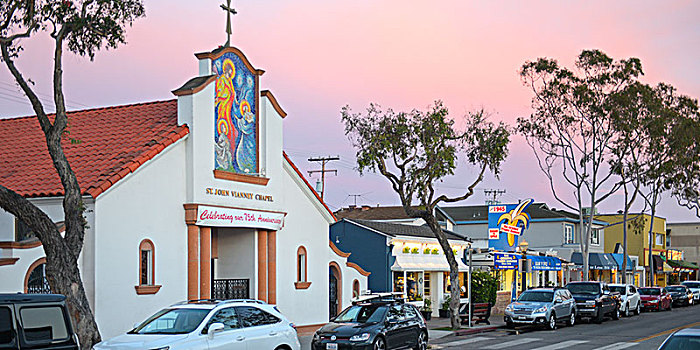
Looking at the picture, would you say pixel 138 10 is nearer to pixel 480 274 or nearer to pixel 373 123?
pixel 373 123

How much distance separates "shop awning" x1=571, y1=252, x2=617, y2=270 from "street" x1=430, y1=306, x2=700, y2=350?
24.4 metres

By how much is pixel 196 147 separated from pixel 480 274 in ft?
69.9

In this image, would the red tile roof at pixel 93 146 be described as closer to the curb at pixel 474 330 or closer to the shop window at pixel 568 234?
the curb at pixel 474 330

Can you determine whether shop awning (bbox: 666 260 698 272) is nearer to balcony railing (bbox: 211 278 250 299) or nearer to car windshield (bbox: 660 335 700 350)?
balcony railing (bbox: 211 278 250 299)

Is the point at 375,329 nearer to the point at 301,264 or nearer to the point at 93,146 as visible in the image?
the point at 301,264

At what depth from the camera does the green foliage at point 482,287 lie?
129 feet

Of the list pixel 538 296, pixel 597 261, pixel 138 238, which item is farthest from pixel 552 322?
pixel 597 261

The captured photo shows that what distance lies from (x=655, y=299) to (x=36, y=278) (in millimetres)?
40122

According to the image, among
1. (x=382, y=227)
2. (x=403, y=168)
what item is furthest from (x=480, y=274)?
(x=403, y=168)

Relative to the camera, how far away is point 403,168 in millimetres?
29016

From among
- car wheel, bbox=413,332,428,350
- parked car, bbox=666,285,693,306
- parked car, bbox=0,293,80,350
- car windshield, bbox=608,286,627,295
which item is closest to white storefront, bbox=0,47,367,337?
car wheel, bbox=413,332,428,350

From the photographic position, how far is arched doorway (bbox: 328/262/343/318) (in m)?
30.4

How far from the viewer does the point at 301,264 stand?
27.8 metres

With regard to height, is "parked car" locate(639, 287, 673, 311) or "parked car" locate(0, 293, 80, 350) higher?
"parked car" locate(0, 293, 80, 350)
